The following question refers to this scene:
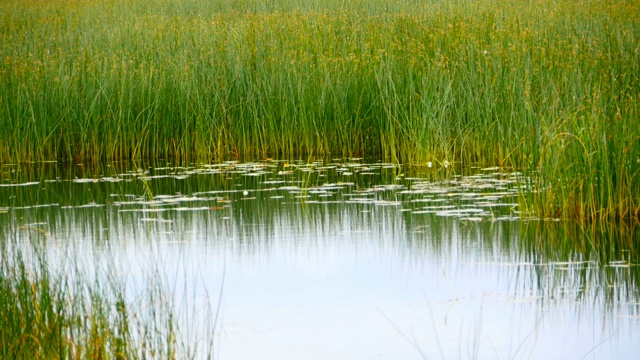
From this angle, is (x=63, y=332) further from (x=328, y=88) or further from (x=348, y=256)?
(x=328, y=88)

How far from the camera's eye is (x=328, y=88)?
10.0 metres

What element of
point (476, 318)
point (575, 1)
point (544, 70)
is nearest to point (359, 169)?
point (544, 70)

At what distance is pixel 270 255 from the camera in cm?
620

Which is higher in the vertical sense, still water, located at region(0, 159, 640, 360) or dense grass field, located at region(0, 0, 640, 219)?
dense grass field, located at region(0, 0, 640, 219)

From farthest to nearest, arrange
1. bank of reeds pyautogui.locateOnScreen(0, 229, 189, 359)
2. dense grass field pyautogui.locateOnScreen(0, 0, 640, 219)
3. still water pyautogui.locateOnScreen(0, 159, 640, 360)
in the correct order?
dense grass field pyautogui.locateOnScreen(0, 0, 640, 219)
still water pyautogui.locateOnScreen(0, 159, 640, 360)
bank of reeds pyautogui.locateOnScreen(0, 229, 189, 359)

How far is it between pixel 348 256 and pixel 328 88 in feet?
13.7

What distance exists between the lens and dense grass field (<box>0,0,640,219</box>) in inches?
353

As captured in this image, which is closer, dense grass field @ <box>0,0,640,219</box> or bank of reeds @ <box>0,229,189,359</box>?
bank of reeds @ <box>0,229,189,359</box>

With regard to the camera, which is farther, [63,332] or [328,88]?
[328,88]

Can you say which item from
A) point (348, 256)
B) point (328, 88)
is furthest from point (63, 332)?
point (328, 88)

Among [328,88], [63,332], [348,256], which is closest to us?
[63,332]

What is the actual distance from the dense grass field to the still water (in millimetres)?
473

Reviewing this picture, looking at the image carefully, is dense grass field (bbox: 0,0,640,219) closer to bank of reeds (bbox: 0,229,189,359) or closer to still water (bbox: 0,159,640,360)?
still water (bbox: 0,159,640,360)

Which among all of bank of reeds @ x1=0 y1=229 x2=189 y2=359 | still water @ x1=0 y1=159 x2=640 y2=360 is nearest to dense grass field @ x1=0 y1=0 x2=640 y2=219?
still water @ x1=0 y1=159 x2=640 y2=360
